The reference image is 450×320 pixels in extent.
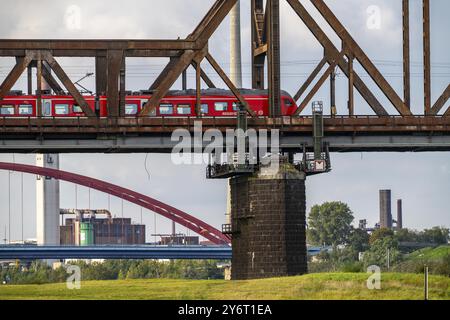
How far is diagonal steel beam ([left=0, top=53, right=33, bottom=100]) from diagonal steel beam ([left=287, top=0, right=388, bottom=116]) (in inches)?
826

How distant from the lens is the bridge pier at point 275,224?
106m

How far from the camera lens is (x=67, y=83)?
107438 millimetres

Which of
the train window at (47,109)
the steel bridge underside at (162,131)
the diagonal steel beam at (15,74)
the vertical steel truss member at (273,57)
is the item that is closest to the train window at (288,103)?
the vertical steel truss member at (273,57)

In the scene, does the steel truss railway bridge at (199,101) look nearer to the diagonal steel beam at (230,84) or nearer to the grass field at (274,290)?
the diagonal steel beam at (230,84)

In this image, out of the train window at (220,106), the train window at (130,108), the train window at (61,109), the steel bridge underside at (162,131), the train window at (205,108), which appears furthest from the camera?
the train window at (220,106)

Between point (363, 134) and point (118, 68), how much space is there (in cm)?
1981

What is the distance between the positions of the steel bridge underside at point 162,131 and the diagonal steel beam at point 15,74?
239 centimetres

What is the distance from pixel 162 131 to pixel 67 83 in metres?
8.04

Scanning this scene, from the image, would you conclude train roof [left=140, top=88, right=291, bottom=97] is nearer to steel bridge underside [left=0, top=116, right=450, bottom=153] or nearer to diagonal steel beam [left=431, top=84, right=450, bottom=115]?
steel bridge underside [left=0, top=116, right=450, bottom=153]

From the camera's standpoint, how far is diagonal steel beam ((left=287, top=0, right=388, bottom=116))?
112 meters

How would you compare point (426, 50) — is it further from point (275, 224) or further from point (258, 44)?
point (275, 224)

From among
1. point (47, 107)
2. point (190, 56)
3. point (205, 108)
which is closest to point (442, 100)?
point (205, 108)
